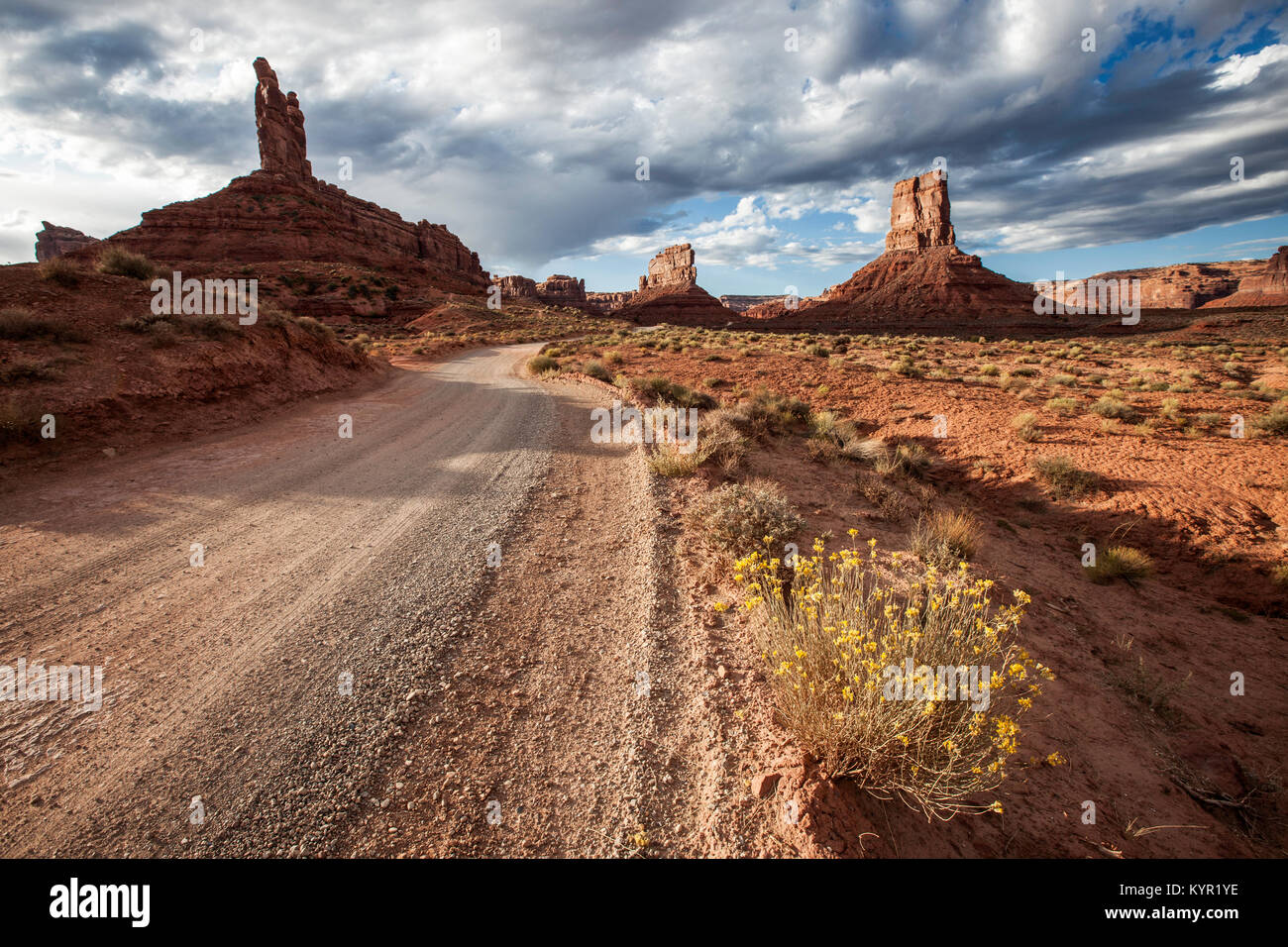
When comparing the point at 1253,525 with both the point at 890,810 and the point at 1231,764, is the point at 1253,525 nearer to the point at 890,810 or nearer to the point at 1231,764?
the point at 1231,764

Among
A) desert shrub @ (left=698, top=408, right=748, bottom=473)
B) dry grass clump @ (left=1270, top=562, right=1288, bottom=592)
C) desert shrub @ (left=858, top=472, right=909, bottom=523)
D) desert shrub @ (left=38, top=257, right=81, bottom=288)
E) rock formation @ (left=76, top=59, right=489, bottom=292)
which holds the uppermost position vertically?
rock formation @ (left=76, top=59, right=489, bottom=292)

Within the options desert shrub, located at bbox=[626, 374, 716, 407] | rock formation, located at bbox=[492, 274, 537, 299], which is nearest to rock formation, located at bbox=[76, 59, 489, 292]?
rock formation, located at bbox=[492, 274, 537, 299]

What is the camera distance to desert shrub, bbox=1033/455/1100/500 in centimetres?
888

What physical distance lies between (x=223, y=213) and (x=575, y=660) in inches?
3069

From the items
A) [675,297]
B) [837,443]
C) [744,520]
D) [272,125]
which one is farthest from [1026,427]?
[675,297]

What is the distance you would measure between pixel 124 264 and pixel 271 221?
6054 cm

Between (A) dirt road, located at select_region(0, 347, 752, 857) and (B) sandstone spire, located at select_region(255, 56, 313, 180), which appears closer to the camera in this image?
(A) dirt road, located at select_region(0, 347, 752, 857)

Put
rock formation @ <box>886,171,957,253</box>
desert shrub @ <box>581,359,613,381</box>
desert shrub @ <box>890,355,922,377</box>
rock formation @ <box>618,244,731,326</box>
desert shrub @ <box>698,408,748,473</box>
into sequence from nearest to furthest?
desert shrub @ <box>698,408,748,473</box> < desert shrub @ <box>581,359,613,381</box> < desert shrub @ <box>890,355,922,377</box> < rock formation @ <box>886,171,957,253</box> < rock formation @ <box>618,244,731,326</box>

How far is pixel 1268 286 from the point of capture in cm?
9712

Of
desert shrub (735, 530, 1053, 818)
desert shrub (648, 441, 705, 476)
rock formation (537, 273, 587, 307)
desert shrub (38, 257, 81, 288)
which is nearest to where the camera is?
desert shrub (735, 530, 1053, 818)

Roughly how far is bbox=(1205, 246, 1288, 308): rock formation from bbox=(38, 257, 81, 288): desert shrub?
471 feet

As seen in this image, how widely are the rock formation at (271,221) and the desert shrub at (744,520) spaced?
2568 inches

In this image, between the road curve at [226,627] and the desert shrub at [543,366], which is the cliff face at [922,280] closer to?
the desert shrub at [543,366]

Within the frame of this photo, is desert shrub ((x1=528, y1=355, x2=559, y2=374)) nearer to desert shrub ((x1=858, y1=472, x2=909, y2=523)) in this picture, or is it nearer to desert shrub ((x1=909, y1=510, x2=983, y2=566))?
desert shrub ((x1=858, y1=472, x2=909, y2=523))
